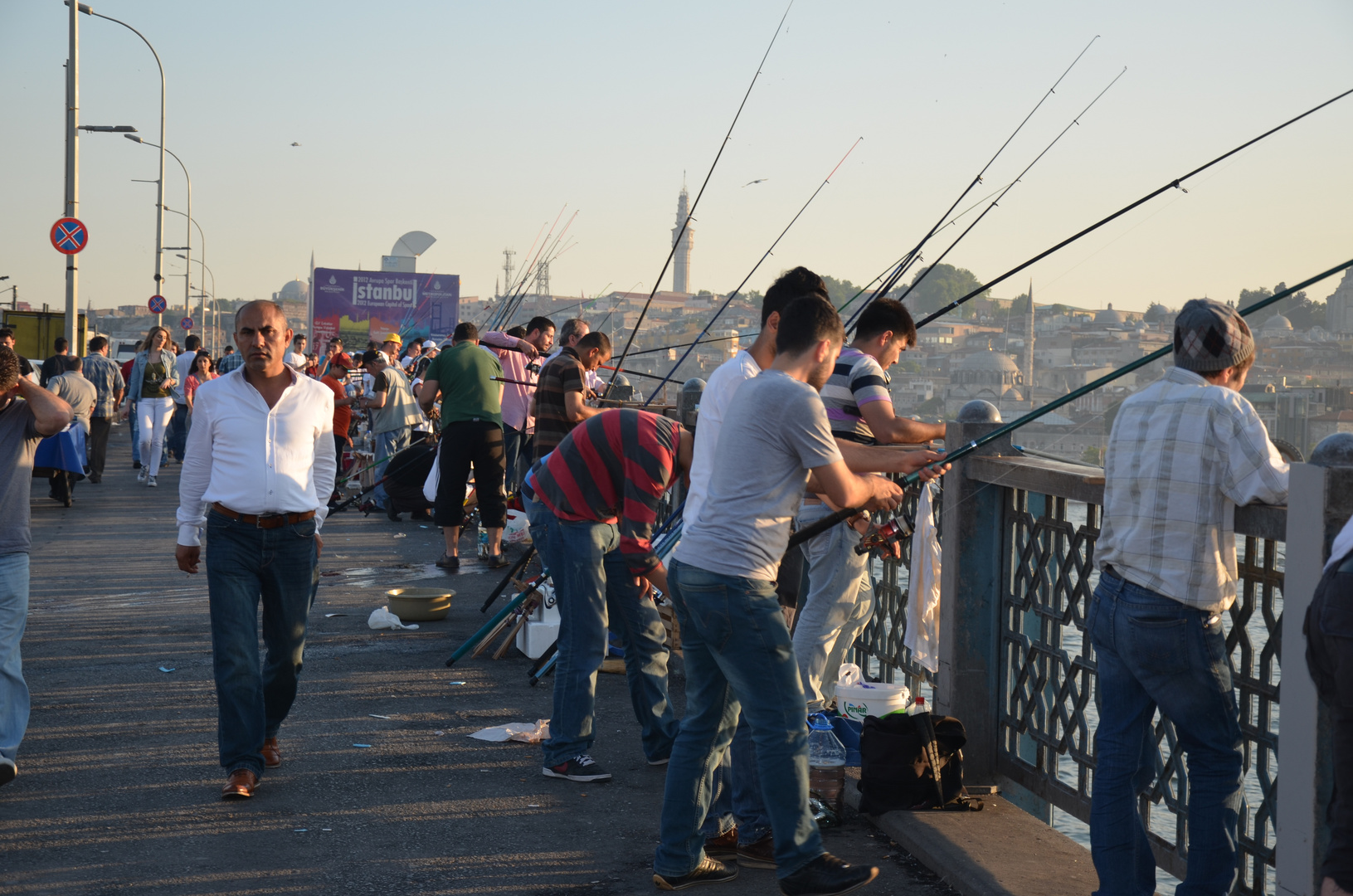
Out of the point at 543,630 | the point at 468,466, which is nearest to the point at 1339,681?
the point at 543,630

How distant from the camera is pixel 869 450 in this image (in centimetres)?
461

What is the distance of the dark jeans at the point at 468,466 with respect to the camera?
35.0 feet

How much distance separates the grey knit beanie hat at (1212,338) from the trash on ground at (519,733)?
3.60 meters

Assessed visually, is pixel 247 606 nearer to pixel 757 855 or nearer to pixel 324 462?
pixel 324 462

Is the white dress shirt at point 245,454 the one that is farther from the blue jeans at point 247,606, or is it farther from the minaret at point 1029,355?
the minaret at point 1029,355

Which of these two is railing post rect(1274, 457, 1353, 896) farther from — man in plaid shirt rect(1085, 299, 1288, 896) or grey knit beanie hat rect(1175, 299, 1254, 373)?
grey knit beanie hat rect(1175, 299, 1254, 373)

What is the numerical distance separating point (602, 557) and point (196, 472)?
1.69 meters

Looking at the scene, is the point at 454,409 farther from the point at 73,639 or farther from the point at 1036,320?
the point at 1036,320

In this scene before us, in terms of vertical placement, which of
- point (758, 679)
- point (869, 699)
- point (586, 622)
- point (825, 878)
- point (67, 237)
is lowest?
point (825, 878)

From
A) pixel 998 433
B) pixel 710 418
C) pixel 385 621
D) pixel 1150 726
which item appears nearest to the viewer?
pixel 1150 726

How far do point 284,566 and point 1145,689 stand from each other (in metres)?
3.35

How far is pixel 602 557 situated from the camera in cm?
538

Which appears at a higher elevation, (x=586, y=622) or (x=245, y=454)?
(x=245, y=454)

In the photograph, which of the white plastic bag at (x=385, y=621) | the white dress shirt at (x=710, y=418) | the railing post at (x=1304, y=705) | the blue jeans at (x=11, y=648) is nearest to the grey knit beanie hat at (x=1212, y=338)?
the railing post at (x=1304, y=705)
